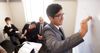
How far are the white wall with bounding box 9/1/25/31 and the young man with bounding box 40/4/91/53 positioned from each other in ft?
11.1

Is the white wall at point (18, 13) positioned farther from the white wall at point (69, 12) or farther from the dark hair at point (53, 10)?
the dark hair at point (53, 10)

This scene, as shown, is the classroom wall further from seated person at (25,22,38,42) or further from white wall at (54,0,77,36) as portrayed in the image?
white wall at (54,0,77,36)

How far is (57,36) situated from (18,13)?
3.66 meters

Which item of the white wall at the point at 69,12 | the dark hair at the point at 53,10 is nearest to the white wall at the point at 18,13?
the white wall at the point at 69,12

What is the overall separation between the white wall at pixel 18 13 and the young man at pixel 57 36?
3.39 metres

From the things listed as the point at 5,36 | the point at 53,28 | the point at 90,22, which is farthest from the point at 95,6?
the point at 5,36

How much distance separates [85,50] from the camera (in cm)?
123

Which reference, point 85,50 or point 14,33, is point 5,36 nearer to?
point 14,33

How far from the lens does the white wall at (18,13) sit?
436 cm

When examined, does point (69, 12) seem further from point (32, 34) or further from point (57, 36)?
point (57, 36)

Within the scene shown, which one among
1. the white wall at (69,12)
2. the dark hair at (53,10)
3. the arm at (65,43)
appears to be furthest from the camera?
the white wall at (69,12)

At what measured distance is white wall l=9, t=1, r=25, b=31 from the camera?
4362 mm

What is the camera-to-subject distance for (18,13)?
4484mm

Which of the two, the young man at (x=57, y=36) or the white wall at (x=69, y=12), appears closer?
the young man at (x=57, y=36)
